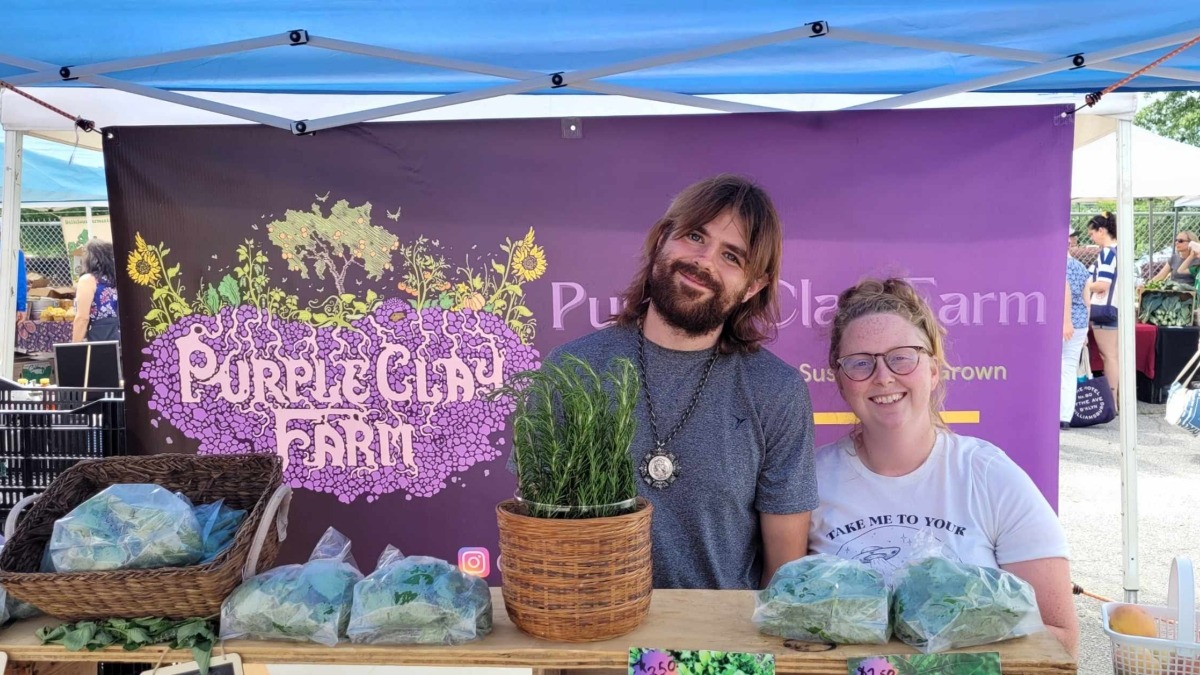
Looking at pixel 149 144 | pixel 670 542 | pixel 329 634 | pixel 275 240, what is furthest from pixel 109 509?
pixel 149 144

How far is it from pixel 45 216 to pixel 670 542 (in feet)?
81.4

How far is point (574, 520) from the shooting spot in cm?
133

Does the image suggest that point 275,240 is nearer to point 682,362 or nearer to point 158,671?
point 682,362

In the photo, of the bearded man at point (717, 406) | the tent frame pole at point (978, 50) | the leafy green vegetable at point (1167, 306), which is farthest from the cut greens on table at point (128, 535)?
the leafy green vegetable at point (1167, 306)

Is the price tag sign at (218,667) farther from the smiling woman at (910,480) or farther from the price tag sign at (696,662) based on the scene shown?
the smiling woman at (910,480)

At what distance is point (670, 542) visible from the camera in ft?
6.58

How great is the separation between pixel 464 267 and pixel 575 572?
245 cm

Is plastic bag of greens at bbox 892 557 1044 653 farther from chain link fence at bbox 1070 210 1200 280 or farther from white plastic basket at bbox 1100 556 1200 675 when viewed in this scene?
chain link fence at bbox 1070 210 1200 280

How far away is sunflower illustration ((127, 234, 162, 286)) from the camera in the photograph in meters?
3.69

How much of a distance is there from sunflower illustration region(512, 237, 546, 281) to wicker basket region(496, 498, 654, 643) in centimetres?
226

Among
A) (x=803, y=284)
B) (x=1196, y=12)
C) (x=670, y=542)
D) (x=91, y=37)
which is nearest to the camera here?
(x=670, y=542)

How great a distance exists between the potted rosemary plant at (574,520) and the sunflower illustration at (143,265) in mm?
2855

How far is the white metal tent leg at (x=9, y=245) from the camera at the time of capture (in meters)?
3.68

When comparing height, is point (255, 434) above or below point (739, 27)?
below
